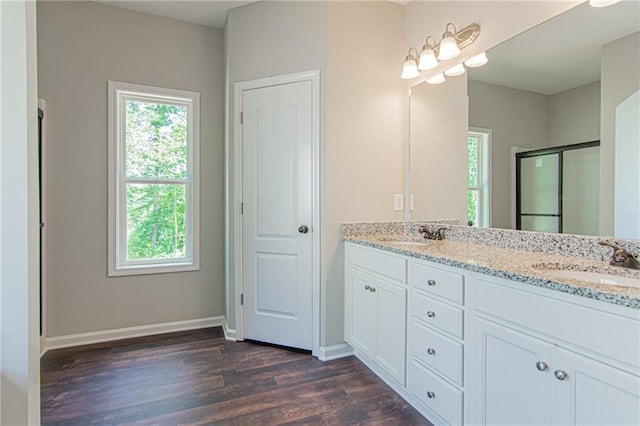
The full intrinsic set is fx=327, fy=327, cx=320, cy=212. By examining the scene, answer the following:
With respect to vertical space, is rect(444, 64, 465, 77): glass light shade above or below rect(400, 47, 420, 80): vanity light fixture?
below

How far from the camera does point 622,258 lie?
4.44 ft

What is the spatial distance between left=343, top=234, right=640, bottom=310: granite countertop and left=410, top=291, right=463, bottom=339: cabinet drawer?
210 mm

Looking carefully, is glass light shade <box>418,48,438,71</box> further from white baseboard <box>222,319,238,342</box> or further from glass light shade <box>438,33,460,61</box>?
white baseboard <box>222,319,238,342</box>

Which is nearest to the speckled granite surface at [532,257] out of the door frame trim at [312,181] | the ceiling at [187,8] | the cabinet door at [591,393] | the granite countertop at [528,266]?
the granite countertop at [528,266]

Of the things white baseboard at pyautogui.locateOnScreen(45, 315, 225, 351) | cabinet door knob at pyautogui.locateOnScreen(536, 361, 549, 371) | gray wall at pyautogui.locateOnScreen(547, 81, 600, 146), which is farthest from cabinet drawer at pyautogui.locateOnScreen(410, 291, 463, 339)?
white baseboard at pyautogui.locateOnScreen(45, 315, 225, 351)

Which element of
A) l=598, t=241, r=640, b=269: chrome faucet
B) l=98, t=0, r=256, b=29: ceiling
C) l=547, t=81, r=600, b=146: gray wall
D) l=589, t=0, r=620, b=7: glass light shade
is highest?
l=98, t=0, r=256, b=29: ceiling

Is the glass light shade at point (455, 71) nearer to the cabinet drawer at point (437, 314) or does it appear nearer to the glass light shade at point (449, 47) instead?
the glass light shade at point (449, 47)

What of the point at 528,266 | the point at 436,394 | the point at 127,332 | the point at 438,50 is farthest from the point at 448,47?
the point at 127,332

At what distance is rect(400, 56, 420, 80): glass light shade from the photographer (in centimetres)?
240

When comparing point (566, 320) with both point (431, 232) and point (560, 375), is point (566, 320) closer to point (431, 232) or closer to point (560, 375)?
point (560, 375)

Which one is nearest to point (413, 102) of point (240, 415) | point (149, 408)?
point (240, 415)

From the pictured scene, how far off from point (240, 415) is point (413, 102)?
2.44m

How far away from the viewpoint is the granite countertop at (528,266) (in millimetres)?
952

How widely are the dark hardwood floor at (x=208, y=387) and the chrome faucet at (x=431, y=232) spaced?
104 cm
